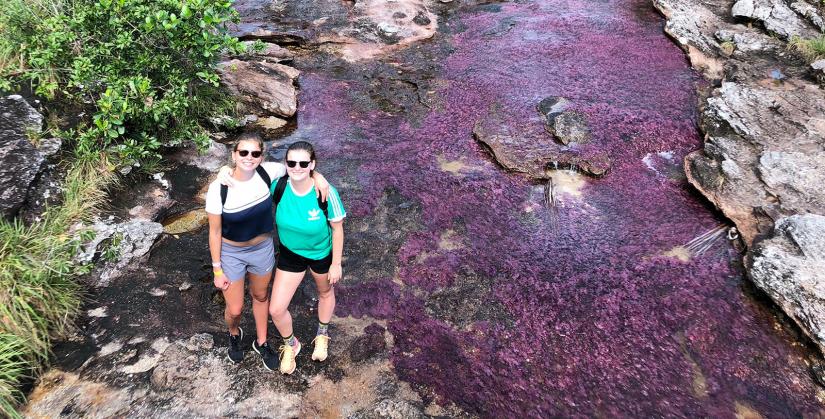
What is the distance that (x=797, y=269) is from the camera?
5.67 metres

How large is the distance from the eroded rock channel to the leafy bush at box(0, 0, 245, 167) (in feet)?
2.77

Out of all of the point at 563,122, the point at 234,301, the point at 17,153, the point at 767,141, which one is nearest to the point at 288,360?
the point at 234,301

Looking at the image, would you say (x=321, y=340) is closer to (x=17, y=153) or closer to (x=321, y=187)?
(x=321, y=187)

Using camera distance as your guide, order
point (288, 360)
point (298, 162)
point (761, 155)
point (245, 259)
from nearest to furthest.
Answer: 1. point (298, 162)
2. point (245, 259)
3. point (288, 360)
4. point (761, 155)

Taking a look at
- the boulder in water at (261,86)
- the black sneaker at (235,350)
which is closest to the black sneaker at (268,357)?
the black sneaker at (235,350)

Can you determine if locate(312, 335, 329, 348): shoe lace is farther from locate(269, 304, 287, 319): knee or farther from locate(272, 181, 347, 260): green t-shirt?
locate(272, 181, 347, 260): green t-shirt

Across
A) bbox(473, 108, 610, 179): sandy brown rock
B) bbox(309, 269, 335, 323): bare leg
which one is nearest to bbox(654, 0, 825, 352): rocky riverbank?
bbox(473, 108, 610, 179): sandy brown rock

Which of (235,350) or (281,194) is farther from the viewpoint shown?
(235,350)

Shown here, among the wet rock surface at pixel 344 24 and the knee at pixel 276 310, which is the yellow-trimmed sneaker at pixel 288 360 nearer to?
the knee at pixel 276 310

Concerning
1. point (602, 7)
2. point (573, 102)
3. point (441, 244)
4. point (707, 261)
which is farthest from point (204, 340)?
point (602, 7)

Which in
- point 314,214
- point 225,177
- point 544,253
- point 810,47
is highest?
point 225,177

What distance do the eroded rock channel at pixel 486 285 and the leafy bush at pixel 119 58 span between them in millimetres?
843

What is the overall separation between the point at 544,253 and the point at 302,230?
386 centimetres

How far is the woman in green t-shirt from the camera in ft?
12.0
